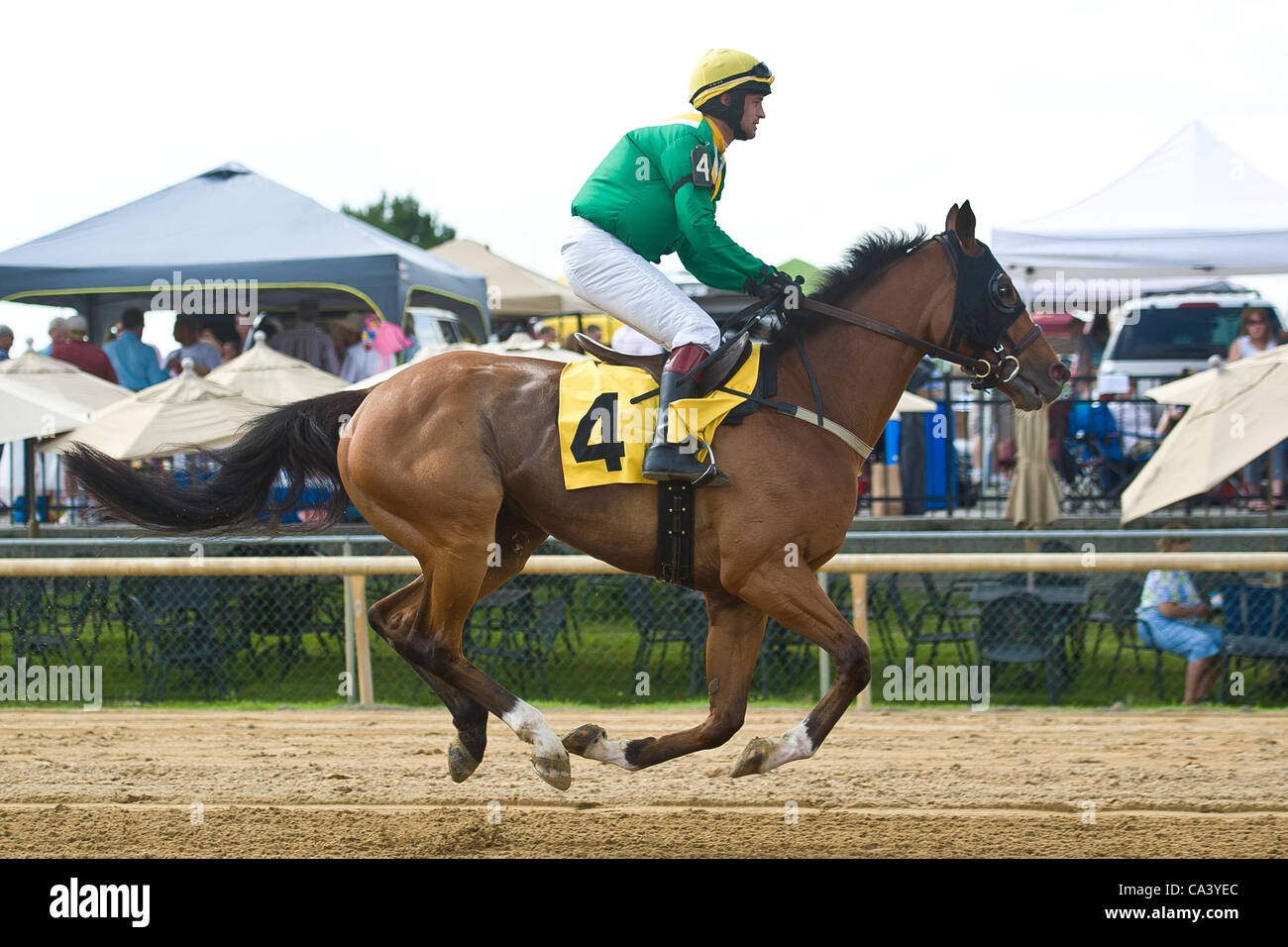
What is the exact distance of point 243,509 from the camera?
17.9 ft

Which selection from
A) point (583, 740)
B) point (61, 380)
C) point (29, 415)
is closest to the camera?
point (583, 740)

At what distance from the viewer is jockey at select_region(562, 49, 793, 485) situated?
15.3 feet

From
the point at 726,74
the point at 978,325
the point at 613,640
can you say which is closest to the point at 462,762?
the point at 978,325

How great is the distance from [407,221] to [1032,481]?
55.3 metres

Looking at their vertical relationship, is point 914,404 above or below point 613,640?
above

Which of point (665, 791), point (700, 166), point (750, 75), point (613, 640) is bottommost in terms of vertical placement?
point (665, 791)

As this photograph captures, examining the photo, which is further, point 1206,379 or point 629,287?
point 1206,379

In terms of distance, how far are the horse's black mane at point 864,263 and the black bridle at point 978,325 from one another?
0.10 meters

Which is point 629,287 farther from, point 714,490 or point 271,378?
point 271,378

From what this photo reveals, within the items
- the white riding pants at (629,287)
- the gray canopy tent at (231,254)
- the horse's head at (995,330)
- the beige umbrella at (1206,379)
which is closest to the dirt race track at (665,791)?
the horse's head at (995,330)

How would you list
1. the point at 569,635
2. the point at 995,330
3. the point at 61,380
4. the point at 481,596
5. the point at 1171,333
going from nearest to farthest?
the point at 995,330 < the point at 481,596 < the point at 569,635 < the point at 61,380 < the point at 1171,333

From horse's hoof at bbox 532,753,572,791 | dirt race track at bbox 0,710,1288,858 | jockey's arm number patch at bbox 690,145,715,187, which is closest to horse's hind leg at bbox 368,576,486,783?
dirt race track at bbox 0,710,1288,858

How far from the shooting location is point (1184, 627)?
826 centimetres

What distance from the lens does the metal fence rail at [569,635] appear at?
323 inches
